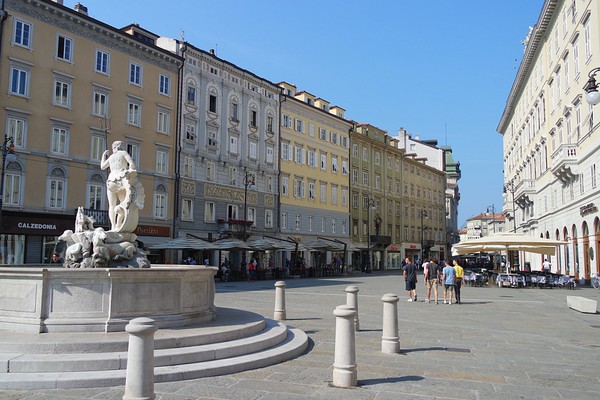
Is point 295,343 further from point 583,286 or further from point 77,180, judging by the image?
point 583,286

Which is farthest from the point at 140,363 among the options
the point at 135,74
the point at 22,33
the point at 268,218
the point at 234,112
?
the point at 268,218

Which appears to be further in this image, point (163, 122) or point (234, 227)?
point (234, 227)

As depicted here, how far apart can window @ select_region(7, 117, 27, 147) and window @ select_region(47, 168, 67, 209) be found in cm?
233

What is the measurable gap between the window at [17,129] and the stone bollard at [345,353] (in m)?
26.6

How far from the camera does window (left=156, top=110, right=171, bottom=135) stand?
119ft

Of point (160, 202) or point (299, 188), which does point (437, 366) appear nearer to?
point (160, 202)

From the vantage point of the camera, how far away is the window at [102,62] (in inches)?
1283

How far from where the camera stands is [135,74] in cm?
3491

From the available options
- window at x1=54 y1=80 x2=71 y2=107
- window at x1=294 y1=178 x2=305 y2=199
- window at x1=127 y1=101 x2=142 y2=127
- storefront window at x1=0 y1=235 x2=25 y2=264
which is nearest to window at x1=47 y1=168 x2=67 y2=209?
storefront window at x1=0 y1=235 x2=25 y2=264

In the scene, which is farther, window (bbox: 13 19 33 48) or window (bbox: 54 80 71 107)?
window (bbox: 54 80 71 107)

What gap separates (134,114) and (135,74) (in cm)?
272

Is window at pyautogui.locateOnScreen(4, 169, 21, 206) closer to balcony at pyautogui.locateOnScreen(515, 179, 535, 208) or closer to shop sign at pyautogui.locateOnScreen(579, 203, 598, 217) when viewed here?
shop sign at pyautogui.locateOnScreen(579, 203, 598, 217)

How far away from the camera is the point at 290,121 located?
4916 cm

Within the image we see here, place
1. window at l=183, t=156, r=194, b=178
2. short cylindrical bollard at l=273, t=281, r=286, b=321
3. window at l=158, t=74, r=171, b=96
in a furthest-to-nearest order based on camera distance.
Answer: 1. window at l=183, t=156, r=194, b=178
2. window at l=158, t=74, r=171, b=96
3. short cylindrical bollard at l=273, t=281, r=286, b=321
